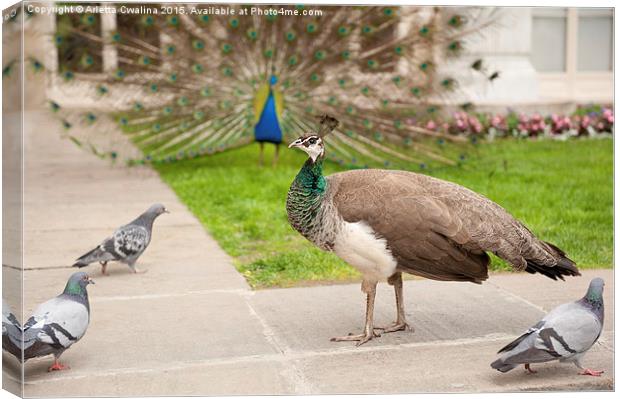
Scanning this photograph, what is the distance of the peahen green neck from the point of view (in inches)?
133

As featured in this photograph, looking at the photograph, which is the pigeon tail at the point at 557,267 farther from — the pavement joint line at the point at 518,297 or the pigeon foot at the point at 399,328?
the pigeon foot at the point at 399,328

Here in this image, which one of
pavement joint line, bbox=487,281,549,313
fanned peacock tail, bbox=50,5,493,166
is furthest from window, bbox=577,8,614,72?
fanned peacock tail, bbox=50,5,493,166

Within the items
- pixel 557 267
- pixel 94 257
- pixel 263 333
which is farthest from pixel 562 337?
pixel 94 257

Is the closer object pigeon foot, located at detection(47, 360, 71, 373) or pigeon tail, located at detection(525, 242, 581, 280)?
pigeon foot, located at detection(47, 360, 71, 373)

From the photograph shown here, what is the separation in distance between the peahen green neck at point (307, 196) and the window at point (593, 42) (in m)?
1.37

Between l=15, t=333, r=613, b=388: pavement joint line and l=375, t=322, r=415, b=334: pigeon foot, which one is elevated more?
l=375, t=322, r=415, b=334: pigeon foot

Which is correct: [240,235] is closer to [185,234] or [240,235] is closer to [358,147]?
[185,234]

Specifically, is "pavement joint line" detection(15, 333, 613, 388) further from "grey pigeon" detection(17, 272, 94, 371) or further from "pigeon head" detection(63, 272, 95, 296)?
"pigeon head" detection(63, 272, 95, 296)

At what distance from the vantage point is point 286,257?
5.09m

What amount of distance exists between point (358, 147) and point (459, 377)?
A: 4734 millimetres

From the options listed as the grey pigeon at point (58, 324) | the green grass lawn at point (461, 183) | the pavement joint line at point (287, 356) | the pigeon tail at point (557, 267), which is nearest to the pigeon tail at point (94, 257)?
the green grass lawn at point (461, 183)

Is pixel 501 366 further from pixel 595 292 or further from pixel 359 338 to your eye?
pixel 359 338

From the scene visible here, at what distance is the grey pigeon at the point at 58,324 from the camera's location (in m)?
3.07

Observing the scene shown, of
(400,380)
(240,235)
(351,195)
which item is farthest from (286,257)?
(400,380)
